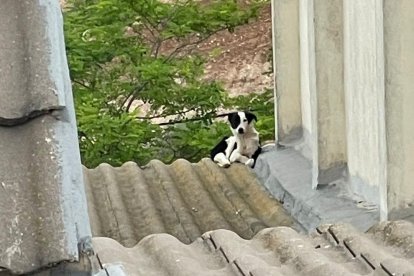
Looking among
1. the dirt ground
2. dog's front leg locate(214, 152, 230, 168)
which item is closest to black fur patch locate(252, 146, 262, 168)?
dog's front leg locate(214, 152, 230, 168)

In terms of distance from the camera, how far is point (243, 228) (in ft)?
15.5

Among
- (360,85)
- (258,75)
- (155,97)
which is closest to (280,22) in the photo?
(360,85)

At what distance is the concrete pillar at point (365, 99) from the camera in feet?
13.2

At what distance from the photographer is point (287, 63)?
6238 millimetres

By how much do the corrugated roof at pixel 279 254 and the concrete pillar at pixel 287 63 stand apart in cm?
307

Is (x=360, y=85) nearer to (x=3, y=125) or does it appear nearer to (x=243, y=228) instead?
(x=243, y=228)

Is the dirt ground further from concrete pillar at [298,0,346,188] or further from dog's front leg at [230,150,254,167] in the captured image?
concrete pillar at [298,0,346,188]

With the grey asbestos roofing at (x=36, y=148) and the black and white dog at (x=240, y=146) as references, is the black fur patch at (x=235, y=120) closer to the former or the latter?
the black and white dog at (x=240, y=146)

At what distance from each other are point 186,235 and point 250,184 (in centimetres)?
124

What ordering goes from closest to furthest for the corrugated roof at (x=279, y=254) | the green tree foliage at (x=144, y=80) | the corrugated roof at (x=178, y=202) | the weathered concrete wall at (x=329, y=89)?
the corrugated roof at (x=279, y=254)
the corrugated roof at (x=178, y=202)
the weathered concrete wall at (x=329, y=89)
the green tree foliage at (x=144, y=80)

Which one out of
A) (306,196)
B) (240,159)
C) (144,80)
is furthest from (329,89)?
(144,80)

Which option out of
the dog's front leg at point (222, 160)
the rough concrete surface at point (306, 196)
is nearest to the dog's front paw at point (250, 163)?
the dog's front leg at point (222, 160)

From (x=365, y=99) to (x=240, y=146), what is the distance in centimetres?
302

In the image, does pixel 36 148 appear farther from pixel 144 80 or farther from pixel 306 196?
pixel 144 80
